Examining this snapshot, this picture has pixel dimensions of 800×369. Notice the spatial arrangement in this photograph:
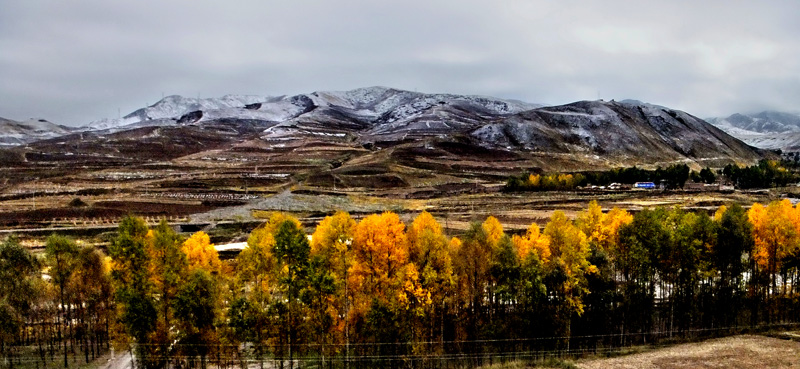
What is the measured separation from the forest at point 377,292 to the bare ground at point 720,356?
14.7 ft

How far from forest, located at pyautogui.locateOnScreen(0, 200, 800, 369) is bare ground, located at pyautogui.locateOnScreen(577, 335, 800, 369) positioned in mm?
4486

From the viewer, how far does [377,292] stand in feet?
138

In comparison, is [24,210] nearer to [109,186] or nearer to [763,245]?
[109,186]

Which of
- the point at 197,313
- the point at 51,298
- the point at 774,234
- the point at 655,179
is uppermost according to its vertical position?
the point at 655,179

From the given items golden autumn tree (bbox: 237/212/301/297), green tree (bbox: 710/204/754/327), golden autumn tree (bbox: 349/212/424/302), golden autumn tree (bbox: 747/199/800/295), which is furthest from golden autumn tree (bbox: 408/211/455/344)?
golden autumn tree (bbox: 747/199/800/295)

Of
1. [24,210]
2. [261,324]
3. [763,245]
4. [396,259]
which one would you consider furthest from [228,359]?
[24,210]

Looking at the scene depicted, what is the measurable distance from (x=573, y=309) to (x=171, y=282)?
3293cm

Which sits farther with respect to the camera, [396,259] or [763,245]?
[763,245]

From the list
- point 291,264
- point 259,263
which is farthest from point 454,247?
point 259,263

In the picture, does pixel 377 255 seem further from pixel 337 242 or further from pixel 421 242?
pixel 421 242

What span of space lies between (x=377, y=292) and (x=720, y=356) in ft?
88.2

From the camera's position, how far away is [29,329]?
4912 cm

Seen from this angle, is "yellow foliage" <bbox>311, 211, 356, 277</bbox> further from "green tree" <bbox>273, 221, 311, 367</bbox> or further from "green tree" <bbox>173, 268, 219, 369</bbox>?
"green tree" <bbox>173, 268, 219, 369</bbox>

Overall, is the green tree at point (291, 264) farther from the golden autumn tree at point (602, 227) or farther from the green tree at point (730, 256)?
the green tree at point (730, 256)
